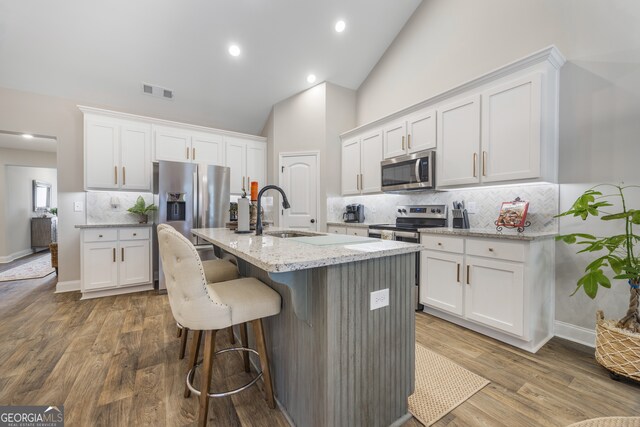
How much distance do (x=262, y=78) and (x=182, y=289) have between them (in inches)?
151

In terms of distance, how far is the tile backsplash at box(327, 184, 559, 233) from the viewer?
2.41 m

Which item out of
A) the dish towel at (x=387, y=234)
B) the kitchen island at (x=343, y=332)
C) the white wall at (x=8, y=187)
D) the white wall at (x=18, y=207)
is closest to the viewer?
the kitchen island at (x=343, y=332)

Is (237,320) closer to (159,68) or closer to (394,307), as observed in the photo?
(394,307)

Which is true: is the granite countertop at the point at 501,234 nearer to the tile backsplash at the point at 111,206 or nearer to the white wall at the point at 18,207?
the tile backsplash at the point at 111,206

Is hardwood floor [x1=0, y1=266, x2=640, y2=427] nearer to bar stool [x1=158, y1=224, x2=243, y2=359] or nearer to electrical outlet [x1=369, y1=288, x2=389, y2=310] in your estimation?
bar stool [x1=158, y1=224, x2=243, y2=359]

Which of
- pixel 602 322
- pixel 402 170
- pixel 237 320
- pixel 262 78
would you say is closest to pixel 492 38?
pixel 402 170

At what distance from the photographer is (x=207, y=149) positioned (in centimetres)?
437

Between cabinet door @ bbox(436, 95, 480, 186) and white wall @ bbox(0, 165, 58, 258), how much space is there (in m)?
7.55

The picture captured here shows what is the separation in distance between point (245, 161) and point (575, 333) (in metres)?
4.73

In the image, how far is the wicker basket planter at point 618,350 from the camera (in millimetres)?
1644

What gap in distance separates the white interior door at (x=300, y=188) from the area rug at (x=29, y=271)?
13.9 ft

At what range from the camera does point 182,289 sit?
1.23 m

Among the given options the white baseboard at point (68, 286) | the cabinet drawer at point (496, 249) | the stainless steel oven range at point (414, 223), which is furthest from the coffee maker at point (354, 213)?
the white baseboard at point (68, 286)

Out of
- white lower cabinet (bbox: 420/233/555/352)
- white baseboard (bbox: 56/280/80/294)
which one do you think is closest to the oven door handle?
white lower cabinet (bbox: 420/233/555/352)
